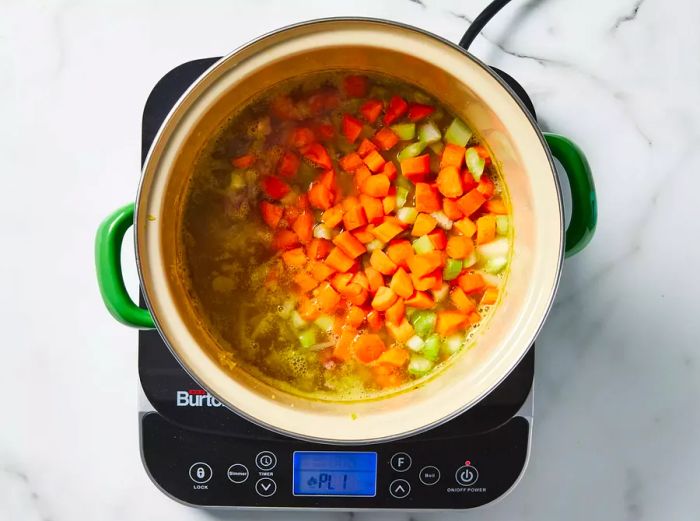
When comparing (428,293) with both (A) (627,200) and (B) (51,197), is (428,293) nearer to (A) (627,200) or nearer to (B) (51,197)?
(A) (627,200)

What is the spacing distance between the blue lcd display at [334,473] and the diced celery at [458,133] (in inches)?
18.2

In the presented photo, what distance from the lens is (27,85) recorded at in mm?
1156

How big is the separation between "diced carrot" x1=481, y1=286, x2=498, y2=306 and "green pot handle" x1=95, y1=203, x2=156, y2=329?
1.48ft

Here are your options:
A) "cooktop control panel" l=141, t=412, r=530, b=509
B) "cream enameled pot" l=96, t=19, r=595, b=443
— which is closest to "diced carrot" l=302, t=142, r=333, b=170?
"cream enameled pot" l=96, t=19, r=595, b=443

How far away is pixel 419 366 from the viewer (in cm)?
104

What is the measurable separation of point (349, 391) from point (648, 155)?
0.61 m

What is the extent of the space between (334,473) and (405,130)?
1.66 ft

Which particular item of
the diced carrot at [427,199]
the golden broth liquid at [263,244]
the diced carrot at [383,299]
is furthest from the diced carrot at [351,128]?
the diced carrot at [383,299]

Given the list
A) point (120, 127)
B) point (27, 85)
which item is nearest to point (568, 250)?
point (120, 127)

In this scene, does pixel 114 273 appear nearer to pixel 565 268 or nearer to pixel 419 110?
pixel 419 110

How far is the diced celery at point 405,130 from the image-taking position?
1047 millimetres

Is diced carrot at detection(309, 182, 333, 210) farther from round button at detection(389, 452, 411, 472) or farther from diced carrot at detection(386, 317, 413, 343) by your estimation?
round button at detection(389, 452, 411, 472)

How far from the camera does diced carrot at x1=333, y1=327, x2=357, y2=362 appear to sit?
1.04 m

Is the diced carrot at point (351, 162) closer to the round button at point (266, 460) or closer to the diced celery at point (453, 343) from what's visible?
the diced celery at point (453, 343)
